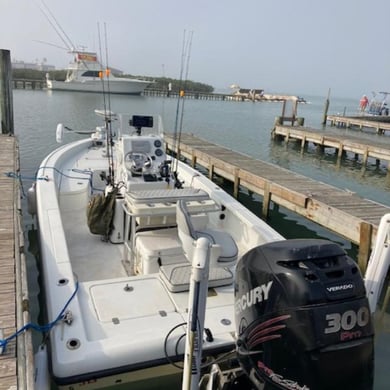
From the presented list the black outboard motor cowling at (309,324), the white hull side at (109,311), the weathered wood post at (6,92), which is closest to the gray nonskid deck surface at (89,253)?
the white hull side at (109,311)

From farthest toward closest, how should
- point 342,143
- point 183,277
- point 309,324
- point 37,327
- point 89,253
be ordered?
point 342,143 → point 89,253 → point 183,277 → point 37,327 → point 309,324

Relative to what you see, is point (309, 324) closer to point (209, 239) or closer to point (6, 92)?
point (209, 239)

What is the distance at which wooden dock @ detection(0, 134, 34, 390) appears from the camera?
2.23 meters

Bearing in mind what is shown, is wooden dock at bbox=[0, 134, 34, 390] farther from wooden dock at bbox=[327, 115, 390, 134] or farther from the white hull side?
wooden dock at bbox=[327, 115, 390, 134]

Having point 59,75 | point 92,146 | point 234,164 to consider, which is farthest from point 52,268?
point 59,75

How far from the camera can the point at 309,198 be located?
22.6 feet

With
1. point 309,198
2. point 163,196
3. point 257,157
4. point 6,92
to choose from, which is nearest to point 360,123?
point 257,157

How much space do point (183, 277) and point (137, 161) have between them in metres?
2.26

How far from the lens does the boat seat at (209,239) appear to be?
324 cm

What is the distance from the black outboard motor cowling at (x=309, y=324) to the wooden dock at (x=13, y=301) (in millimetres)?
1282

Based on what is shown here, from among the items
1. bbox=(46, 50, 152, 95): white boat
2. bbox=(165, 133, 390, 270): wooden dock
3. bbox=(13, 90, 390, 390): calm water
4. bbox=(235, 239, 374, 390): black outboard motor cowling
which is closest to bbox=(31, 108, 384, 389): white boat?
bbox=(235, 239, 374, 390): black outboard motor cowling

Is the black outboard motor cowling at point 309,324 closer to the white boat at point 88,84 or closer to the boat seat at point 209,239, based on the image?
the boat seat at point 209,239

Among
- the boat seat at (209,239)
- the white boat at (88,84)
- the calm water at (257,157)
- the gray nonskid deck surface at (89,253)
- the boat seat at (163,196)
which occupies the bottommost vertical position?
the calm water at (257,157)

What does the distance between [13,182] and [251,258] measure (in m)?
4.84
